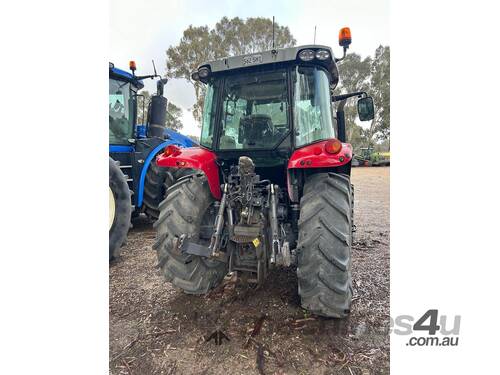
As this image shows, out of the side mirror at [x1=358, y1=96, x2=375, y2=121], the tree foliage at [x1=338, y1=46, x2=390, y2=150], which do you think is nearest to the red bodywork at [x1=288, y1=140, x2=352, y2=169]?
the side mirror at [x1=358, y1=96, x2=375, y2=121]

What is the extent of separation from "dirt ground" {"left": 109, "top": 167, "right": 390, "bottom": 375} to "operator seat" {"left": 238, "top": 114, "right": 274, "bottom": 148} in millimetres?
1425

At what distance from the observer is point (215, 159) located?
108 inches

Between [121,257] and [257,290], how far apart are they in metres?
2.09

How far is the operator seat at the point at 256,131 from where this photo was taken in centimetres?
258

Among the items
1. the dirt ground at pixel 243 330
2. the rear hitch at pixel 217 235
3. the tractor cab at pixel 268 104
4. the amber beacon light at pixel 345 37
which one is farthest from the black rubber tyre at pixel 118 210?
the amber beacon light at pixel 345 37

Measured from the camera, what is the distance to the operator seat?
258 centimetres

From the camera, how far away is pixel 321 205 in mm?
2078

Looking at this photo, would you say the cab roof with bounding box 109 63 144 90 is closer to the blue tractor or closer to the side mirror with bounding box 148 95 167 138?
the blue tractor

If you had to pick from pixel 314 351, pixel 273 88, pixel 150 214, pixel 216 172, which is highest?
pixel 273 88

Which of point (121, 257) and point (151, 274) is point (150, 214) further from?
point (151, 274)

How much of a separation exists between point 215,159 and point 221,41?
16.3 metres

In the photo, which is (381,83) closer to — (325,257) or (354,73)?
(354,73)

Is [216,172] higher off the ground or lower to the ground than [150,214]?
higher

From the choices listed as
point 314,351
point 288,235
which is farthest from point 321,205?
point 314,351
